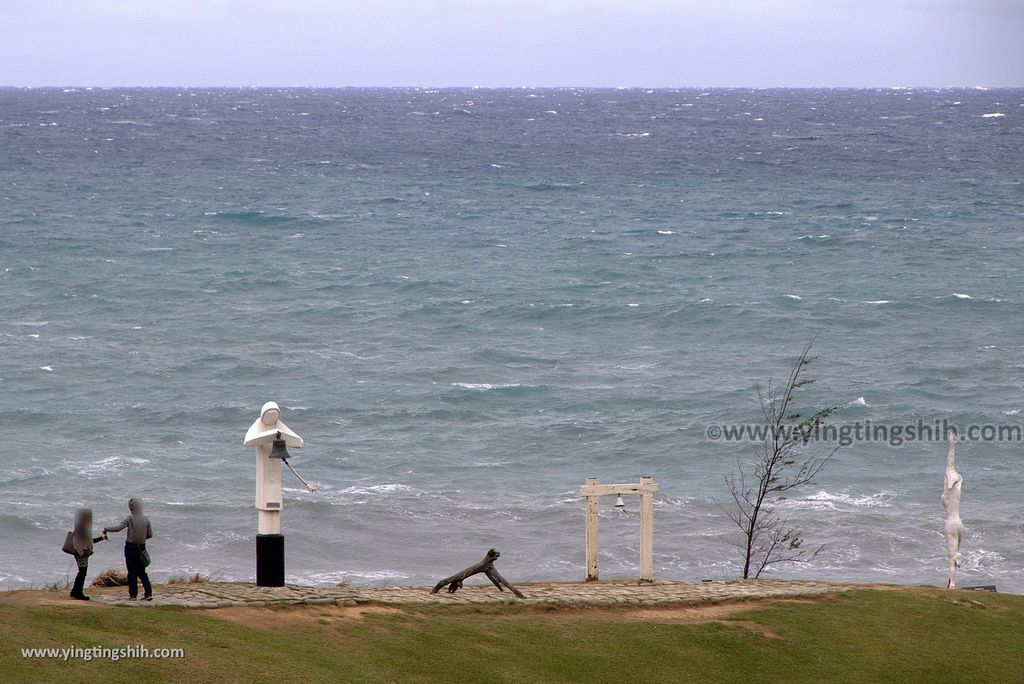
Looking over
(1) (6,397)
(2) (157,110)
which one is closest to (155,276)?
(1) (6,397)

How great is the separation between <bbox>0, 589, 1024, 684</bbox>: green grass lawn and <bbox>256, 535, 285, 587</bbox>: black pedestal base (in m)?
1.01

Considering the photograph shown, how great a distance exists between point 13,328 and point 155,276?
11.8 meters

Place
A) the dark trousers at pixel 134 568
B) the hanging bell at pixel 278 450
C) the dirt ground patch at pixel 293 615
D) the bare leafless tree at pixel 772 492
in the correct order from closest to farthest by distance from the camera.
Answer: the dirt ground patch at pixel 293 615, the dark trousers at pixel 134 568, the hanging bell at pixel 278 450, the bare leafless tree at pixel 772 492

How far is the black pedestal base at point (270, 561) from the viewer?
14.9 m

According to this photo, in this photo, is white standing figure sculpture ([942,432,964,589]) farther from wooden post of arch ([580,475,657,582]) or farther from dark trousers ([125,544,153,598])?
dark trousers ([125,544,153,598])

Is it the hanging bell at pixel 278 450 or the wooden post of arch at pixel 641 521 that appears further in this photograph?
the wooden post of arch at pixel 641 521

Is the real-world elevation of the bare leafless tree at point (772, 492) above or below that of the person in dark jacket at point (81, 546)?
below

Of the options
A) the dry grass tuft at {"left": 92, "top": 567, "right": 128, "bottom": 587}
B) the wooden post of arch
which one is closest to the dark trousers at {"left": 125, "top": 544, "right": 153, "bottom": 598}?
the dry grass tuft at {"left": 92, "top": 567, "right": 128, "bottom": 587}

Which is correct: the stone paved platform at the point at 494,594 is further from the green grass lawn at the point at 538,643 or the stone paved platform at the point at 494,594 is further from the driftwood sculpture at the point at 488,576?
the green grass lawn at the point at 538,643

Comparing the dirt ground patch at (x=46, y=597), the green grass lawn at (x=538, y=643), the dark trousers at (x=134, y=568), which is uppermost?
the dark trousers at (x=134, y=568)

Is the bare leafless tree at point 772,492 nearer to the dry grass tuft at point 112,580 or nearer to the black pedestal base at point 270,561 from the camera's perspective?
the black pedestal base at point 270,561

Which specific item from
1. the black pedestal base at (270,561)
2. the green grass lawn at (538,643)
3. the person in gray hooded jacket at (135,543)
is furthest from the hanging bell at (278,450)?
the green grass lawn at (538,643)

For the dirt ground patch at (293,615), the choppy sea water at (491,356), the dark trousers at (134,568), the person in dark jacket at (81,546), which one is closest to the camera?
the dirt ground patch at (293,615)

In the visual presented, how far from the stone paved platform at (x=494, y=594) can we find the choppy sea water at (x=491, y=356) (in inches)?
336
